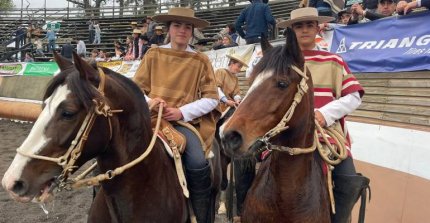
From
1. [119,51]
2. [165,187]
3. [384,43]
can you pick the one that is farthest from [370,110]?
[119,51]

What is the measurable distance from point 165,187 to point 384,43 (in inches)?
148

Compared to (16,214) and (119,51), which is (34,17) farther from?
(16,214)

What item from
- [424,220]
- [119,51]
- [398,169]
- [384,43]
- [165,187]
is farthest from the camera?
[119,51]

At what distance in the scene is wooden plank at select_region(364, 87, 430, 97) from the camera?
498 cm

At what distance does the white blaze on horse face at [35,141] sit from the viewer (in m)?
2.41

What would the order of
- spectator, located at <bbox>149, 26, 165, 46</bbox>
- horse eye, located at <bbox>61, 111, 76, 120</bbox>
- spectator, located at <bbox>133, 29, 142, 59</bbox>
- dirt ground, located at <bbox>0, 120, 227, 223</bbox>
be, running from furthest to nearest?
spectator, located at <bbox>133, 29, 142, 59</bbox> → spectator, located at <bbox>149, 26, 165, 46</bbox> → dirt ground, located at <bbox>0, 120, 227, 223</bbox> → horse eye, located at <bbox>61, 111, 76, 120</bbox>

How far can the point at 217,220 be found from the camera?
20.1 feet

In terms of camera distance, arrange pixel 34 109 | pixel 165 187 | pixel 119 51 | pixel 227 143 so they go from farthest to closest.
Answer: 1. pixel 119 51
2. pixel 34 109
3. pixel 165 187
4. pixel 227 143

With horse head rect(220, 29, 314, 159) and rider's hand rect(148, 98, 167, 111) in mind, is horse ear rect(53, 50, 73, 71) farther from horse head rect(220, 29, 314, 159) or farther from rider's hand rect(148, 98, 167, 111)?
horse head rect(220, 29, 314, 159)

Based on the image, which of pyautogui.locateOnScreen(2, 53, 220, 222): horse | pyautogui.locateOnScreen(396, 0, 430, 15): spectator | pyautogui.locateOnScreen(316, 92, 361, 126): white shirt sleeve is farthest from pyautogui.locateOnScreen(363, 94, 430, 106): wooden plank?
pyautogui.locateOnScreen(2, 53, 220, 222): horse

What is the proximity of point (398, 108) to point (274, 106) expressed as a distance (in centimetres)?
321

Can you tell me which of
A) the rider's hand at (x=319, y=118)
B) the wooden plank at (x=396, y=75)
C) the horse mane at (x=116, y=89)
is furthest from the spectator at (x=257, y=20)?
the horse mane at (x=116, y=89)

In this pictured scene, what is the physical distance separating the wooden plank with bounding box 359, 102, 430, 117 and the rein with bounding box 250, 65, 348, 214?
1.98 m

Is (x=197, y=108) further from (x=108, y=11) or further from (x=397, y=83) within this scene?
(x=108, y=11)
